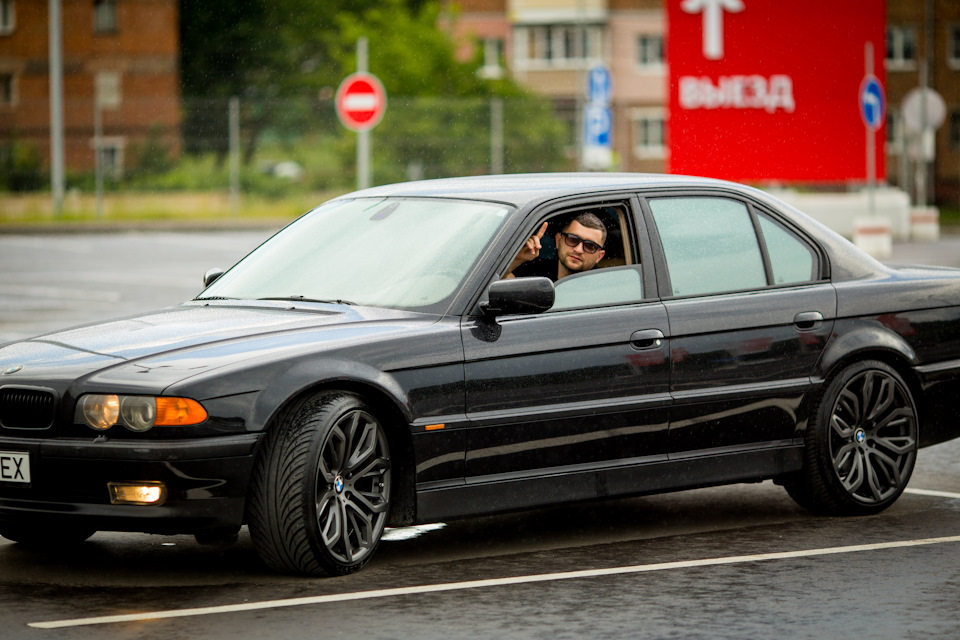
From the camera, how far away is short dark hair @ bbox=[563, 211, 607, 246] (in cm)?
732

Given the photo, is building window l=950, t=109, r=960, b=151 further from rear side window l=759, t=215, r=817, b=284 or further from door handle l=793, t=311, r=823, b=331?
door handle l=793, t=311, r=823, b=331

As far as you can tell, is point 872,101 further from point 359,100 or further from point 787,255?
point 787,255

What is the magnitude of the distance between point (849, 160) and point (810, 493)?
23.8 metres

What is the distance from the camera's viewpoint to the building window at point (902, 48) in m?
72.8

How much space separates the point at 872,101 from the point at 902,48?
155ft

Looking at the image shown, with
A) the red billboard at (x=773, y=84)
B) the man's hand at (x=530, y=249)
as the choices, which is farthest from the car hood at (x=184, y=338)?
the red billboard at (x=773, y=84)

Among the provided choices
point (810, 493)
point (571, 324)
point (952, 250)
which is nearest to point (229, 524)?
point (571, 324)

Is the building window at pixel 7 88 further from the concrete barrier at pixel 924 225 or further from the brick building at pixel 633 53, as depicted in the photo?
the concrete barrier at pixel 924 225

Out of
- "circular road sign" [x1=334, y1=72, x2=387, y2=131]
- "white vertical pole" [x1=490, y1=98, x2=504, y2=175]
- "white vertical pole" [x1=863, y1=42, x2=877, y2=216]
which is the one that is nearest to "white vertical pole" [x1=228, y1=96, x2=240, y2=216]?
"white vertical pole" [x1=490, y1=98, x2=504, y2=175]

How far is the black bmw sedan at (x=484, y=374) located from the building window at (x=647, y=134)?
66.6m

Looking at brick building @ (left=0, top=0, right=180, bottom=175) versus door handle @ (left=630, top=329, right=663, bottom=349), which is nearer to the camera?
door handle @ (left=630, top=329, right=663, bottom=349)

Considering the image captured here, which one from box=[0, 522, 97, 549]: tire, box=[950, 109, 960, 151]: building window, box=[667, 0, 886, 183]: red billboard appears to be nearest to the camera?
box=[0, 522, 97, 549]: tire

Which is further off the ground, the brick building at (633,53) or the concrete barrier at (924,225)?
the brick building at (633,53)

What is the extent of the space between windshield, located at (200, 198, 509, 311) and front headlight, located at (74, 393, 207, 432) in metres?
1.16
